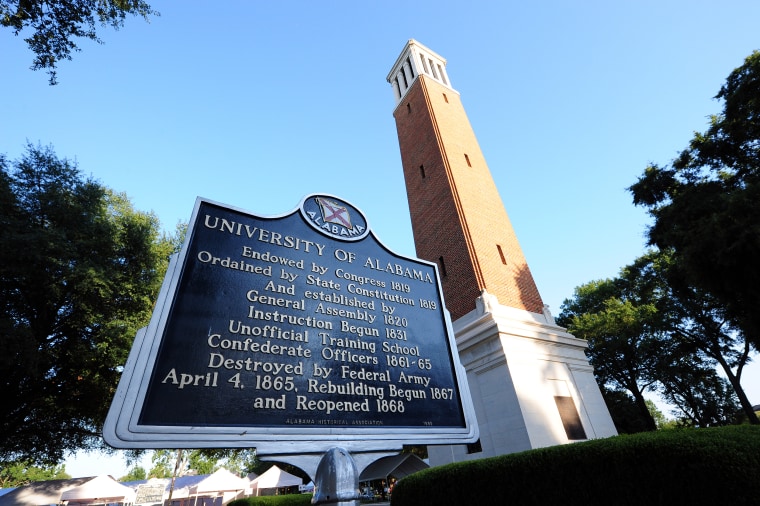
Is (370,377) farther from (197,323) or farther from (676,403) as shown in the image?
(676,403)

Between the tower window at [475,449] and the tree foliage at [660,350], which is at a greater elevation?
the tree foliage at [660,350]

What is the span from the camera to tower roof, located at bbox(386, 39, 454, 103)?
22531 millimetres

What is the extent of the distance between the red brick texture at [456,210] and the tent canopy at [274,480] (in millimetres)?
20948

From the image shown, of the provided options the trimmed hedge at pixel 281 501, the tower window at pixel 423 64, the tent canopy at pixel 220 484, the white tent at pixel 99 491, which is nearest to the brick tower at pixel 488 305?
the tower window at pixel 423 64

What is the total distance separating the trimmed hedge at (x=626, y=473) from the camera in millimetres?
4117

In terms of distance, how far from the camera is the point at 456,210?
14.6 metres

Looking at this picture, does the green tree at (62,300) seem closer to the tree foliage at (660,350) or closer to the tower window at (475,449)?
the tower window at (475,449)

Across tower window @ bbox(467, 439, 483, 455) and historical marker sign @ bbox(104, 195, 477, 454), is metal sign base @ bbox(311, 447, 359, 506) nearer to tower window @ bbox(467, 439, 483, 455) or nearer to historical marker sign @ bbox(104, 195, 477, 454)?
historical marker sign @ bbox(104, 195, 477, 454)

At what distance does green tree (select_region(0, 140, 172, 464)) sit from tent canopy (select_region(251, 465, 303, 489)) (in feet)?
40.2

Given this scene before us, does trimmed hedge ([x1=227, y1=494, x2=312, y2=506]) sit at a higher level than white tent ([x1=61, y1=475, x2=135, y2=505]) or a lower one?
lower

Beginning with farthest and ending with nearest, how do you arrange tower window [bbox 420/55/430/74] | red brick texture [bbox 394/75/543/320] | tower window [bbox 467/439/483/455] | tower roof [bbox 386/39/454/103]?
tower window [bbox 420/55/430/74], tower roof [bbox 386/39/454/103], red brick texture [bbox 394/75/543/320], tower window [bbox 467/439/483/455]

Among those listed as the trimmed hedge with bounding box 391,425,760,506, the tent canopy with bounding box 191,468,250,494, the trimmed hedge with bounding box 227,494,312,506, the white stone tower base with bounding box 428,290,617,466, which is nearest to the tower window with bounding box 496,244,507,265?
the white stone tower base with bounding box 428,290,617,466

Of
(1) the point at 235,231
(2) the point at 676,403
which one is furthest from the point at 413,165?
(2) the point at 676,403

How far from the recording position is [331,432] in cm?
314
